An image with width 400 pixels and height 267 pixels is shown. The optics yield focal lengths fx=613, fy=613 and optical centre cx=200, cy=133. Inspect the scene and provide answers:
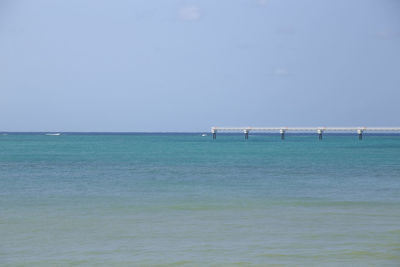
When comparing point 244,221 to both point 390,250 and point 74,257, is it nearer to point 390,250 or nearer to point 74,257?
point 390,250

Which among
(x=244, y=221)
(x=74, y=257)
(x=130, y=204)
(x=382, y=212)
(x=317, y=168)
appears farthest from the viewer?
(x=317, y=168)

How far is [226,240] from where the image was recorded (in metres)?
10.3

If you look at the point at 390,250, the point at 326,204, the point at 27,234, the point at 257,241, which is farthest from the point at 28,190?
the point at 390,250

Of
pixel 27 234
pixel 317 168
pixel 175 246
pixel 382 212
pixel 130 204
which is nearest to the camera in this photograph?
pixel 175 246

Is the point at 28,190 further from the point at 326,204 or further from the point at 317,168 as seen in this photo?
the point at 317,168

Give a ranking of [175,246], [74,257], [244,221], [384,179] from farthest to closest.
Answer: [384,179], [244,221], [175,246], [74,257]

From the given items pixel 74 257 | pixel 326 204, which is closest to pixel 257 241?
pixel 74 257

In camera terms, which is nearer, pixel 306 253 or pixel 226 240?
pixel 306 253

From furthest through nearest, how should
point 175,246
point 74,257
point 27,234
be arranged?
point 27,234 → point 175,246 → point 74,257

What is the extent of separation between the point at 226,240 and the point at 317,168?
1851 centimetres

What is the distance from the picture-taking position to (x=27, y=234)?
1085 centimetres

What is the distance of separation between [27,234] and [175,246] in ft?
9.26

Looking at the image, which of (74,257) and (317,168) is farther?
(317,168)

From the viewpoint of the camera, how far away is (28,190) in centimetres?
1836
